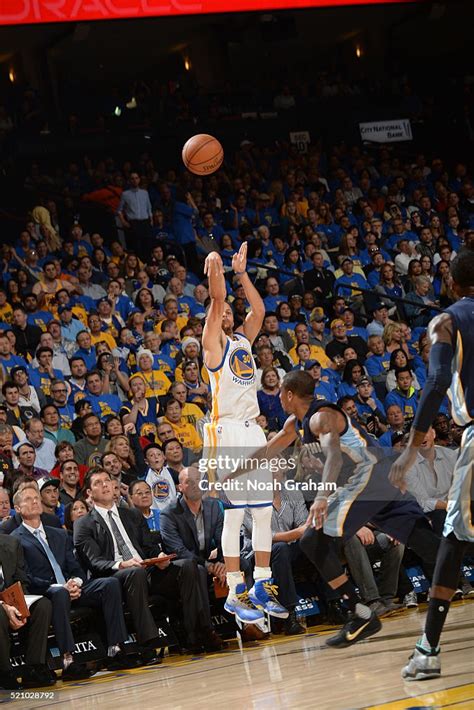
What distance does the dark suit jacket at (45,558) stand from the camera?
766 centimetres

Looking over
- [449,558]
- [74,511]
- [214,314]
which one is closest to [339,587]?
[449,558]

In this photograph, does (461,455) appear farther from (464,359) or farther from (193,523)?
(193,523)

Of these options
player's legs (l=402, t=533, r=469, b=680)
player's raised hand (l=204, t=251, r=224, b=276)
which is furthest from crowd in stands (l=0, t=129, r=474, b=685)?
player's legs (l=402, t=533, r=469, b=680)

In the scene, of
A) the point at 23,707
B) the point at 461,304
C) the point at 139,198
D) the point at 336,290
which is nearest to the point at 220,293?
the point at 461,304

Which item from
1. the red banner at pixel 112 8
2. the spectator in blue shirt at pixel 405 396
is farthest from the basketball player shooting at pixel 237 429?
the red banner at pixel 112 8

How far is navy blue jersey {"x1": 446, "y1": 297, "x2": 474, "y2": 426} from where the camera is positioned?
513 centimetres

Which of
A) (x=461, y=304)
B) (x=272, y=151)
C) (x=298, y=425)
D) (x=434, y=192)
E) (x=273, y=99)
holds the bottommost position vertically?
(x=298, y=425)

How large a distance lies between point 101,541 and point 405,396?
493cm

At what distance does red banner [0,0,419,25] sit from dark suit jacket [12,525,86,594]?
6.64 meters

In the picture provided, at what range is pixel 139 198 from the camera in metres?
15.3

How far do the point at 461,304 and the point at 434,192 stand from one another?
13.1 m

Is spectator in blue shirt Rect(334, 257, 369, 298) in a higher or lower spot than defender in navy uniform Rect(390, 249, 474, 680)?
higher

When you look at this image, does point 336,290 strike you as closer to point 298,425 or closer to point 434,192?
point 434,192

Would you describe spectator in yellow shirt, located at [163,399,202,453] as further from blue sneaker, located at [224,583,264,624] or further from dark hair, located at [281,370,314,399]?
dark hair, located at [281,370,314,399]
